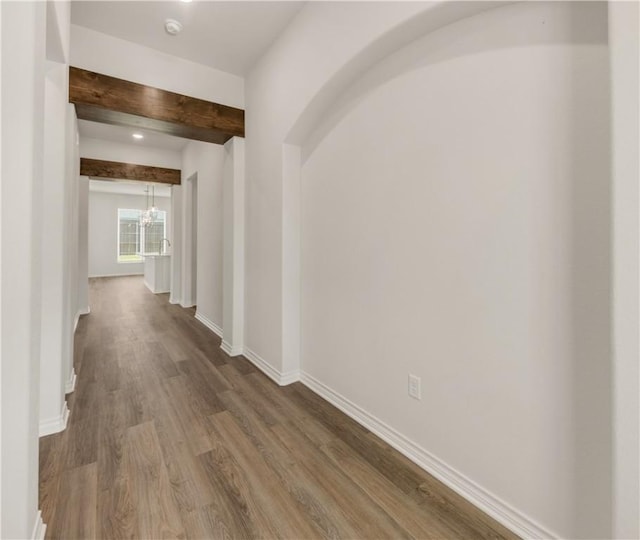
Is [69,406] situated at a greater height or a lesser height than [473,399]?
lesser

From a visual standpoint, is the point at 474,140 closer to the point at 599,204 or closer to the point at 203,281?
the point at 599,204

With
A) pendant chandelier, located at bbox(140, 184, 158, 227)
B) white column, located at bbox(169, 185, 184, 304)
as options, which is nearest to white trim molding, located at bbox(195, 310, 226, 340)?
white column, located at bbox(169, 185, 184, 304)

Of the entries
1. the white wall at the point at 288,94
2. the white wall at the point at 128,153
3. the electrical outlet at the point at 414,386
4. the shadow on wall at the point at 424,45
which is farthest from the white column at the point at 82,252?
the electrical outlet at the point at 414,386

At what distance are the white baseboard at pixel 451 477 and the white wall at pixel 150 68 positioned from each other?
3.25m

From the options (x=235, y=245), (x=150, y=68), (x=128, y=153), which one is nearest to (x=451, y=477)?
(x=235, y=245)

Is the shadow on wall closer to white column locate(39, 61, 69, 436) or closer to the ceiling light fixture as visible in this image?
the ceiling light fixture

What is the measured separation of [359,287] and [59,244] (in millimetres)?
2092

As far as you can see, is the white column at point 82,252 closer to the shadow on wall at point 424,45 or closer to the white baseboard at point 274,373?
the white baseboard at point 274,373

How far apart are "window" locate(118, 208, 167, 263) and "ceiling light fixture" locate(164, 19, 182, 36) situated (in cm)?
886

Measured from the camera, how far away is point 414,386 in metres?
1.90

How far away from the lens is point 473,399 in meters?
1.61

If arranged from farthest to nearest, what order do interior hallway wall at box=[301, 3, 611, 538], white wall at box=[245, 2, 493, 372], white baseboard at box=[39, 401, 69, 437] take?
1. white baseboard at box=[39, 401, 69, 437]
2. white wall at box=[245, 2, 493, 372]
3. interior hallway wall at box=[301, 3, 611, 538]

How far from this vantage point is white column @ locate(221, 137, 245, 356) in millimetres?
3508

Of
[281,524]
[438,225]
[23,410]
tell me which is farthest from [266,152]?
[281,524]
